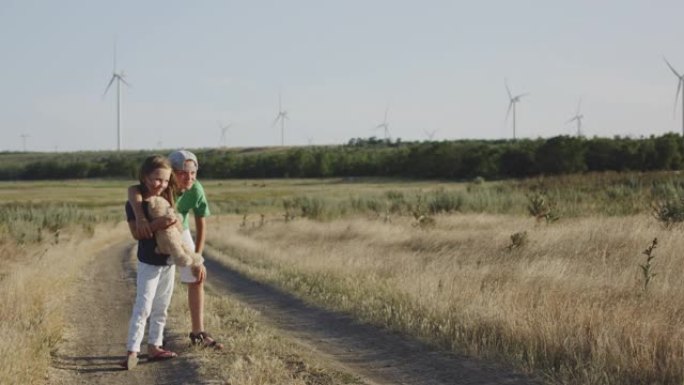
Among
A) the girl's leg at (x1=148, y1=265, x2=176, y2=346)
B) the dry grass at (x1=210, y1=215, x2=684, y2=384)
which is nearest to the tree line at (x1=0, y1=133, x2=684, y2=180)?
the dry grass at (x1=210, y1=215, x2=684, y2=384)

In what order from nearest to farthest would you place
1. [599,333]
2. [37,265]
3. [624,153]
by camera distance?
[599,333], [37,265], [624,153]

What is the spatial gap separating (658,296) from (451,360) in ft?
10.1

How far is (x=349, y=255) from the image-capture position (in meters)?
17.5

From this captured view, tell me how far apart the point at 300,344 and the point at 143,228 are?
2581 mm

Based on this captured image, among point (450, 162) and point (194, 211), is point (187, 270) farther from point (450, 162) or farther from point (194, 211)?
point (450, 162)

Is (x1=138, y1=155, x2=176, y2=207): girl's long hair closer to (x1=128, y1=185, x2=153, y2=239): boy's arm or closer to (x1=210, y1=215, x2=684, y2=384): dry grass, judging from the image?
(x1=128, y1=185, x2=153, y2=239): boy's arm

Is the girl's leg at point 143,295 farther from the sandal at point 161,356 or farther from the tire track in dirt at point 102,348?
the tire track in dirt at point 102,348

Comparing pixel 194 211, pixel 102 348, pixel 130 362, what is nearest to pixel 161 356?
pixel 130 362

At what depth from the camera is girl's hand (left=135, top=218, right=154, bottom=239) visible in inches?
301

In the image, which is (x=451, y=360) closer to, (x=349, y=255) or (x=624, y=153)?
(x=349, y=255)

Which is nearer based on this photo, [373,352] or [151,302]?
[151,302]

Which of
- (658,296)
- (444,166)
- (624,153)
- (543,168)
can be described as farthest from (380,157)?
(658,296)

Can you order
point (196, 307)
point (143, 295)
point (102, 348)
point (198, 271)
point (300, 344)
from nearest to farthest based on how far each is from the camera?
point (143, 295) → point (198, 271) → point (196, 307) → point (102, 348) → point (300, 344)

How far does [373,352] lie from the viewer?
875cm
